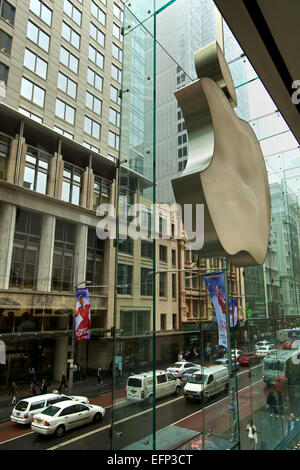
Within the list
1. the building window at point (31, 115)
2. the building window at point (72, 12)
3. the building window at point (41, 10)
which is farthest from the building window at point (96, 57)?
the building window at point (31, 115)

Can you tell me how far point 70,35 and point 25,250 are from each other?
17735 mm

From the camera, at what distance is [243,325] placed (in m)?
5.82

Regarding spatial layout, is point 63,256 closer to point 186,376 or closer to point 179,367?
point 179,367

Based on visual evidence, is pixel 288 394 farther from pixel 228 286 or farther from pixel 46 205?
pixel 46 205

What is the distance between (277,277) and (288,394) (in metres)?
2.19

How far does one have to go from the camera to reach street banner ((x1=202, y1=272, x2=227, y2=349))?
496 cm

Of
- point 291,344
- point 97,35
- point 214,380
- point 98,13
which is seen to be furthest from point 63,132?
point 214,380

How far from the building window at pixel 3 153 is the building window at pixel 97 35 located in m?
14.0

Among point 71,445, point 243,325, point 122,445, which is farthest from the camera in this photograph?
point 71,445

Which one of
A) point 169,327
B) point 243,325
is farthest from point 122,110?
point 169,327

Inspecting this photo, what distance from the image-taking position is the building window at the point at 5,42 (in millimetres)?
20578

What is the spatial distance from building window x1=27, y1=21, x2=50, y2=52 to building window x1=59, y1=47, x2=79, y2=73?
1395mm

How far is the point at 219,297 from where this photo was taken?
518 cm

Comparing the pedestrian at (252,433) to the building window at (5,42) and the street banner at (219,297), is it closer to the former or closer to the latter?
the street banner at (219,297)
